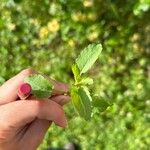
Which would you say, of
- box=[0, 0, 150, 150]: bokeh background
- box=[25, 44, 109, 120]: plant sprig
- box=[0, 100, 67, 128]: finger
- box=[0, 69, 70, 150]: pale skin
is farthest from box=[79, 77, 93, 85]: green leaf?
box=[0, 0, 150, 150]: bokeh background

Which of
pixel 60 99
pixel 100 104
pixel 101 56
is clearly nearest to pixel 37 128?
pixel 60 99

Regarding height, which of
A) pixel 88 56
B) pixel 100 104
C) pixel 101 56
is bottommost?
pixel 101 56

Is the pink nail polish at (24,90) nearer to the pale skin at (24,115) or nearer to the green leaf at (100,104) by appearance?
the pale skin at (24,115)

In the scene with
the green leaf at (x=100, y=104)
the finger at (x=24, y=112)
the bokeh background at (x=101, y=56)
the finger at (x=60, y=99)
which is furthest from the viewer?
the bokeh background at (x=101, y=56)

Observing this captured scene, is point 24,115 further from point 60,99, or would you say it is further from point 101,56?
point 101,56

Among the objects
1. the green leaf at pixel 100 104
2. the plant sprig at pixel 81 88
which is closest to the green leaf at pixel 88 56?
the plant sprig at pixel 81 88

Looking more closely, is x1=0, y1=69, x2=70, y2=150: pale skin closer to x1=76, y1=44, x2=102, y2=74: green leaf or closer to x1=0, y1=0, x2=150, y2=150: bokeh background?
x1=76, y1=44, x2=102, y2=74: green leaf

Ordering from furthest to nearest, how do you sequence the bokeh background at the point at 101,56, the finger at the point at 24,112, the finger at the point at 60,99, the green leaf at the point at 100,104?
the bokeh background at the point at 101,56 < the green leaf at the point at 100,104 < the finger at the point at 60,99 < the finger at the point at 24,112
